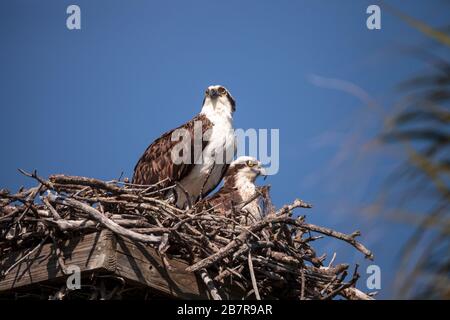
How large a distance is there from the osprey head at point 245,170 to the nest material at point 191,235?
144 inches

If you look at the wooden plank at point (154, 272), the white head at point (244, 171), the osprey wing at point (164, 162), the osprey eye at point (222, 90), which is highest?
the osprey eye at point (222, 90)

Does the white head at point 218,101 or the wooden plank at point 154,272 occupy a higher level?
the white head at point 218,101

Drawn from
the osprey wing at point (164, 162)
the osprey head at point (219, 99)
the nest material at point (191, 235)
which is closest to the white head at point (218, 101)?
the osprey head at point (219, 99)

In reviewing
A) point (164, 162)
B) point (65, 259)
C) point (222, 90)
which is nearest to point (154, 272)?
point (65, 259)

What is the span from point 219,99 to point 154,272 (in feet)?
14.1

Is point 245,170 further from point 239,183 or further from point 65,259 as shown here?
point 65,259

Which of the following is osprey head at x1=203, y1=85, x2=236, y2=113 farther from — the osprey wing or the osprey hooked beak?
the osprey wing

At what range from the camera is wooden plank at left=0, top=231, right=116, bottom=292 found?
404 cm

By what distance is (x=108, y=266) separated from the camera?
4.00 metres

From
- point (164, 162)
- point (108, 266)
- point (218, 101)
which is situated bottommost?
point (108, 266)

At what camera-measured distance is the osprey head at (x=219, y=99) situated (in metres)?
8.16

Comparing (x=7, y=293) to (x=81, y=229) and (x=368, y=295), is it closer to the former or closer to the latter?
(x=81, y=229)

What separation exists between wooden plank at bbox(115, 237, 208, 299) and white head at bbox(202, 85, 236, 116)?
3.88 metres

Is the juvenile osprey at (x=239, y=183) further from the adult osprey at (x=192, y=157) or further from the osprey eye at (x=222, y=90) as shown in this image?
the osprey eye at (x=222, y=90)
